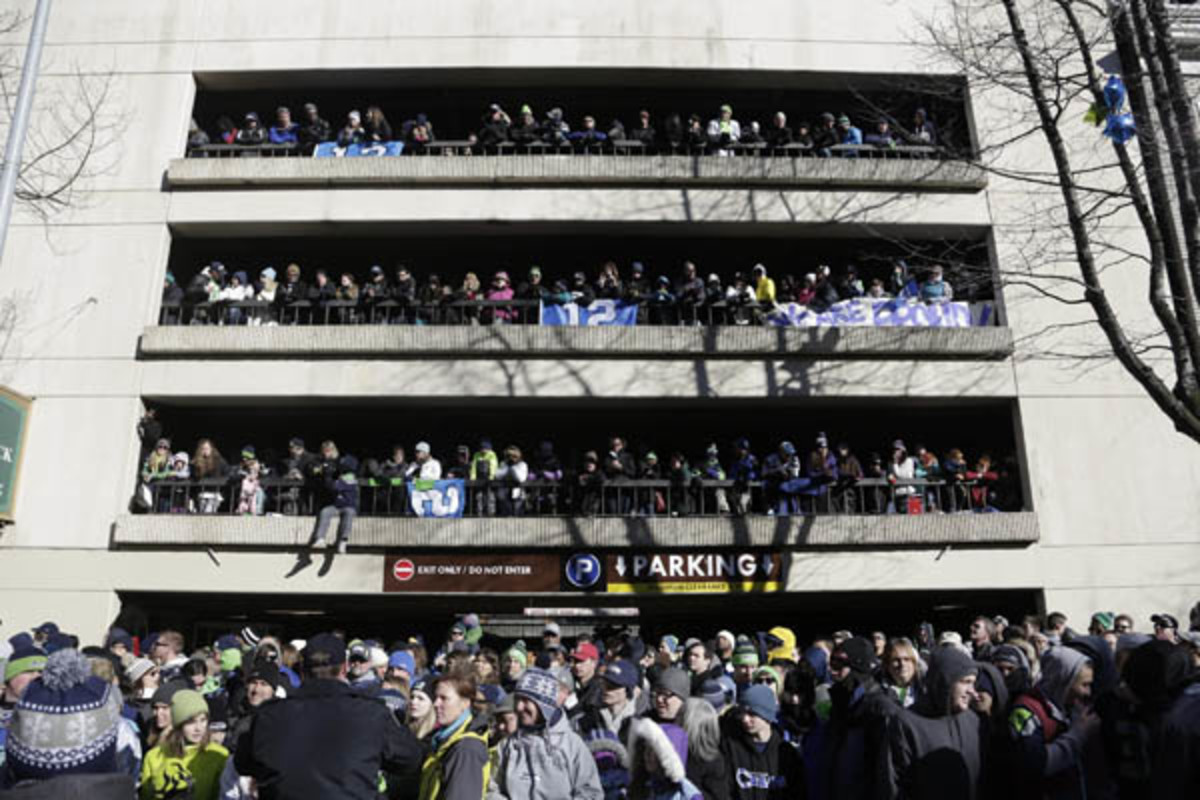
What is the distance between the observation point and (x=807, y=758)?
18.3ft

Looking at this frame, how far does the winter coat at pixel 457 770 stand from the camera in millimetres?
4227

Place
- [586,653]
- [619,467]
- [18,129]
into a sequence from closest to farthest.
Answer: [586,653] → [18,129] → [619,467]

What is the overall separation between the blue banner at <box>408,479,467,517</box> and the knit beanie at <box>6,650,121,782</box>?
1163 centimetres

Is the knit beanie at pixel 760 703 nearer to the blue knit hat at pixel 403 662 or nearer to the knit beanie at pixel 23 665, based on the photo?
the blue knit hat at pixel 403 662

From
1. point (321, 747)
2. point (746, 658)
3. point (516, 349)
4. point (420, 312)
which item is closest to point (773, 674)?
point (746, 658)

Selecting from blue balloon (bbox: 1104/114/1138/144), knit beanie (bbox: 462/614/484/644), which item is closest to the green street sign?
knit beanie (bbox: 462/614/484/644)

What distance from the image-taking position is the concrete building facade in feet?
50.6

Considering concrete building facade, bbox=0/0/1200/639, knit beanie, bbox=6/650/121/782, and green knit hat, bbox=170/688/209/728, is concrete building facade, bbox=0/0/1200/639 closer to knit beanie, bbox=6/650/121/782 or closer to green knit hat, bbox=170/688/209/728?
green knit hat, bbox=170/688/209/728

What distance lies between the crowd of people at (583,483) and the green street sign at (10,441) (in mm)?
2049

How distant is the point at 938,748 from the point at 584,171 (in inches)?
570

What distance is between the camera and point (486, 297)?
17.4 meters

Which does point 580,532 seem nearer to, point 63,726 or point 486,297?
point 486,297

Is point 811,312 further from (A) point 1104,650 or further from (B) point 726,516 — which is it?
(A) point 1104,650

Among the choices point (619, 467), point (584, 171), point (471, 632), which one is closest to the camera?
point (471, 632)
